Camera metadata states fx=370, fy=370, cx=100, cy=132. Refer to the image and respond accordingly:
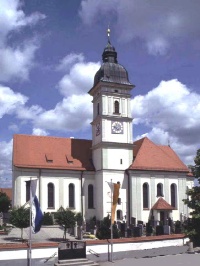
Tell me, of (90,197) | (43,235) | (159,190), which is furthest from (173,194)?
(43,235)

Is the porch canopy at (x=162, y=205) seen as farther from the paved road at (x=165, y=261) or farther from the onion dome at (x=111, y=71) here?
the paved road at (x=165, y=261)

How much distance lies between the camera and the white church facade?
4628 centimetres

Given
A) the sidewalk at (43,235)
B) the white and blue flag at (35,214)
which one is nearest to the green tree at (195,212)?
the white and blue flag at (35,214)

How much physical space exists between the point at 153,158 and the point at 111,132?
7.01 metres

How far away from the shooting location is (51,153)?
48906 mm

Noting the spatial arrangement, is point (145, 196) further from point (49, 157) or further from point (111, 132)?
point (49, 157)

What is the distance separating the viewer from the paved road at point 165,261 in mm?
19922

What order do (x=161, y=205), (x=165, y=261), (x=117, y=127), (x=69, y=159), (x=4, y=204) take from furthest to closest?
(x=4, y=204)
(x=69, y=159)
(x=117, y=127)
(x=161, y=205)
(x=165, y=261)

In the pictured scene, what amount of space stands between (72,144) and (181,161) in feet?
51.5

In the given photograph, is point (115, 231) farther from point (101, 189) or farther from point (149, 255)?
point (101, 189)

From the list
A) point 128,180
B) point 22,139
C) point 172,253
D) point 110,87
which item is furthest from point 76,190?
point 172,253

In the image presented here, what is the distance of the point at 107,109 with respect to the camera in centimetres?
4828

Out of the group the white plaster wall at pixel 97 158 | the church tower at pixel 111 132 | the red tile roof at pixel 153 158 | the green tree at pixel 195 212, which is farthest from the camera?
the red tile roof at pixel 153 158

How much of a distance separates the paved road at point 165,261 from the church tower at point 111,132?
2420 centimetres
